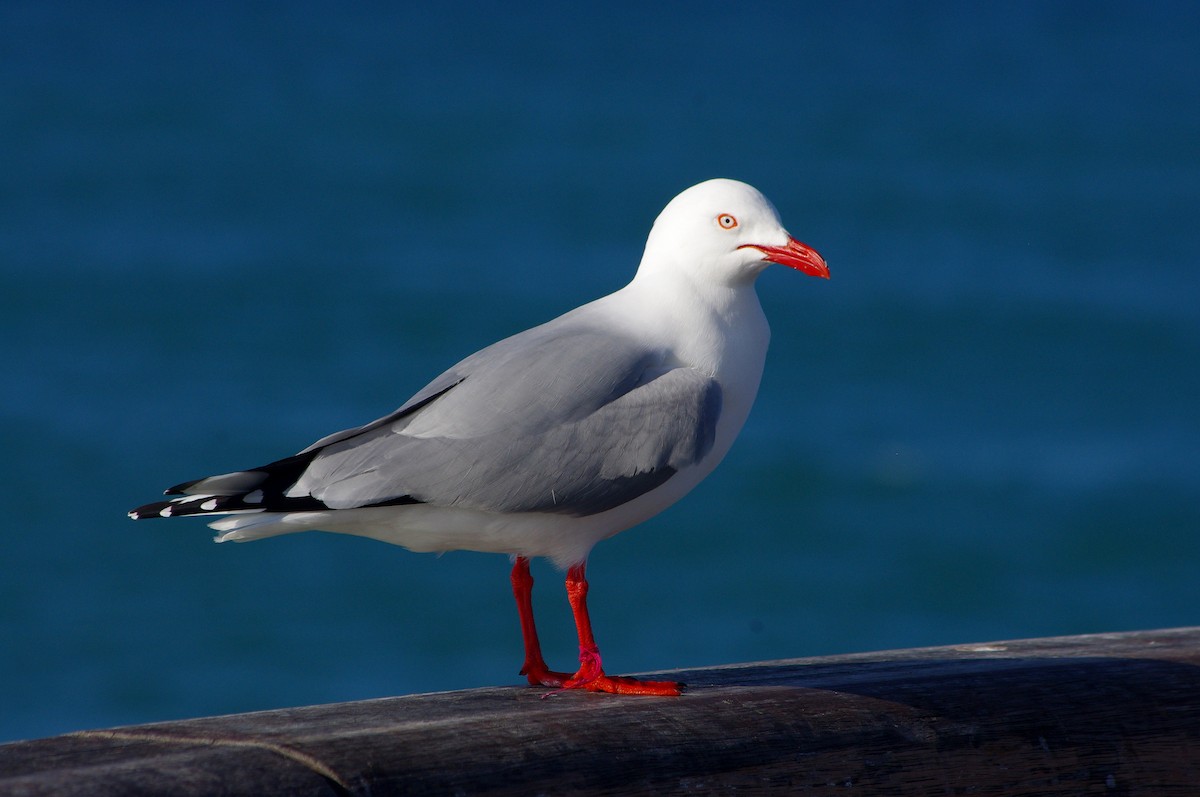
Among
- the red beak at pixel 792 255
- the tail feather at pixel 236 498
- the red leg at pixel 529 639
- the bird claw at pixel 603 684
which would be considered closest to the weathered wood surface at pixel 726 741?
the bird claw at pixel 603 684

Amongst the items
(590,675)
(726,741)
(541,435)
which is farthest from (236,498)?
(726,741)

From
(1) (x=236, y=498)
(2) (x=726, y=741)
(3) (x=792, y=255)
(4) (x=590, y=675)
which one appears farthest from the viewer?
(3) (x=792, y=255)

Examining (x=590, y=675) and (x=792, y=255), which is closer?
(x=590, y=675)

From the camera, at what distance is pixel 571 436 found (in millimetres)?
3066

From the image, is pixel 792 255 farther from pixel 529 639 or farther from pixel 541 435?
pixel 529 639

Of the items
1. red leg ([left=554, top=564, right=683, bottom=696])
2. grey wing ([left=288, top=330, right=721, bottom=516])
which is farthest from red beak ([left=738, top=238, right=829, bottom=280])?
red leg ([left=554, top=564, right=683, bottom=696])

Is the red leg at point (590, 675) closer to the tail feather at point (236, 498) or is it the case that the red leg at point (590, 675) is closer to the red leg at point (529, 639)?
the red leg at point (529, 639)

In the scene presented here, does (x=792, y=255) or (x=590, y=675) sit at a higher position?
(x=792, y=255)

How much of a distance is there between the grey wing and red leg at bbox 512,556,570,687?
1.02 ft

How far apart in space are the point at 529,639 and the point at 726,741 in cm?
102

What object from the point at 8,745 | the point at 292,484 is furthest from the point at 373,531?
the point at 8,745

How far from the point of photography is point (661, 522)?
12.4 metres

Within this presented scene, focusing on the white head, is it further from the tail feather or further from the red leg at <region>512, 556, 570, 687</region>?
the tail feather

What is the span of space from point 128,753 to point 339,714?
379 millimetres
